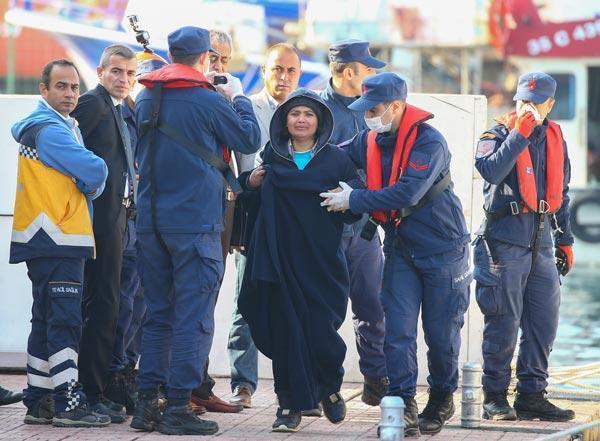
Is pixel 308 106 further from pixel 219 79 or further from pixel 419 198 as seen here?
pixel 419 198

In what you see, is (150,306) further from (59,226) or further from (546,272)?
(546,272)

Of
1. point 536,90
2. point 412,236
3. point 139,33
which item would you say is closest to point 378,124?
point 412,236

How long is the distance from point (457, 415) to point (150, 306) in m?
1.91

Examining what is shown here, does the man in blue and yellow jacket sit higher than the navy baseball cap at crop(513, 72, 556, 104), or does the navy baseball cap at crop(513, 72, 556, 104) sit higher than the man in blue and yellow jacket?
the navy baseball cap at crop(513, 72, 556, 104)

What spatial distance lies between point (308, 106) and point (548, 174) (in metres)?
1.44

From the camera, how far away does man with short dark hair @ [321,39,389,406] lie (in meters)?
7.93

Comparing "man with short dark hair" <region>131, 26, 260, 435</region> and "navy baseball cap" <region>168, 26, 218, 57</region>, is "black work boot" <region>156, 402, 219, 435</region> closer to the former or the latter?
"man with short dark hair" <region>131, 26, 260, 435</region>

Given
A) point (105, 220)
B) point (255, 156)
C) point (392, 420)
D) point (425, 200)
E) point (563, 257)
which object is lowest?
point (392, 420)

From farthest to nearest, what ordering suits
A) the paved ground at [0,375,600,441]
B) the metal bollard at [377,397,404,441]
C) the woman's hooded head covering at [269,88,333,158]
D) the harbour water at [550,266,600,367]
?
1. the harbour water at [550,266,600,367]
2. the woman's hooded head covering at [269,88,333,158]
3. the paved ground at [0,375,600,441]
4. the metal bollard at [377,397,404,441]

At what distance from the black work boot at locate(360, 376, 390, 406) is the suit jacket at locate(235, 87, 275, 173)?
1424 millimetres

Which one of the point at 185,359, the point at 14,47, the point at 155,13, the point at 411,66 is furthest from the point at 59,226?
the point at 14,47

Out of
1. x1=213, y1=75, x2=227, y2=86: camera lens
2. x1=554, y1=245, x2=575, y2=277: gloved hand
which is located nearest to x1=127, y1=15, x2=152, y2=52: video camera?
x1=213, y1=75, x2=227, y2=86: camera lens

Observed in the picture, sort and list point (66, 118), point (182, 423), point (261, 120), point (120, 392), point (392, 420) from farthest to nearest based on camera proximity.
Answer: point (261, 120) → point (120, 392) → point (66, 118) → point (182, 423) → point (392, 420)

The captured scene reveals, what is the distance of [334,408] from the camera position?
286 inches
